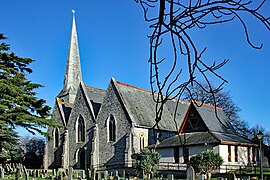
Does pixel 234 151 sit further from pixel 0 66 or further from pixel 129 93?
pixel 0 66

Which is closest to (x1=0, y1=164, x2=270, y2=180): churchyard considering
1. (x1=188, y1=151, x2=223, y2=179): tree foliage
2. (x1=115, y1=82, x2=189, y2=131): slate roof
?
(x1=188, y1=151, x2=223, y2=179): tree foliage

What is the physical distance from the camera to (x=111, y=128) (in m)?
42.0

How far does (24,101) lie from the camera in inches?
1226

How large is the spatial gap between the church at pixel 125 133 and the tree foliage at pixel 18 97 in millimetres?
4275

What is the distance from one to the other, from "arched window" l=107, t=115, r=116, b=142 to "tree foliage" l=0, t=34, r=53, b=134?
33.8 ft

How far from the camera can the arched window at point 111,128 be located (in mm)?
41594

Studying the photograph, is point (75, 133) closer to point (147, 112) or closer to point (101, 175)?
point (147, 112)

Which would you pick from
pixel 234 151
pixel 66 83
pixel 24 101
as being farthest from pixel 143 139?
pixel 66 83

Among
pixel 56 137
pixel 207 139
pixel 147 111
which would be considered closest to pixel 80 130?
pixel 56 137

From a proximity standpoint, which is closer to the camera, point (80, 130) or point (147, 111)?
point (147, 111)

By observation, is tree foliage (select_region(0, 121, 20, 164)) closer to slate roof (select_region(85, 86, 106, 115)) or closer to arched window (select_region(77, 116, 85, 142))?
arched window (select_region(77, 116, 85, 142))

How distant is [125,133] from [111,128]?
8.67ft

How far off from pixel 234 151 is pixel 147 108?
11.5 metres

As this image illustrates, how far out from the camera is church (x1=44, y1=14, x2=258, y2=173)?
34.8 meters
